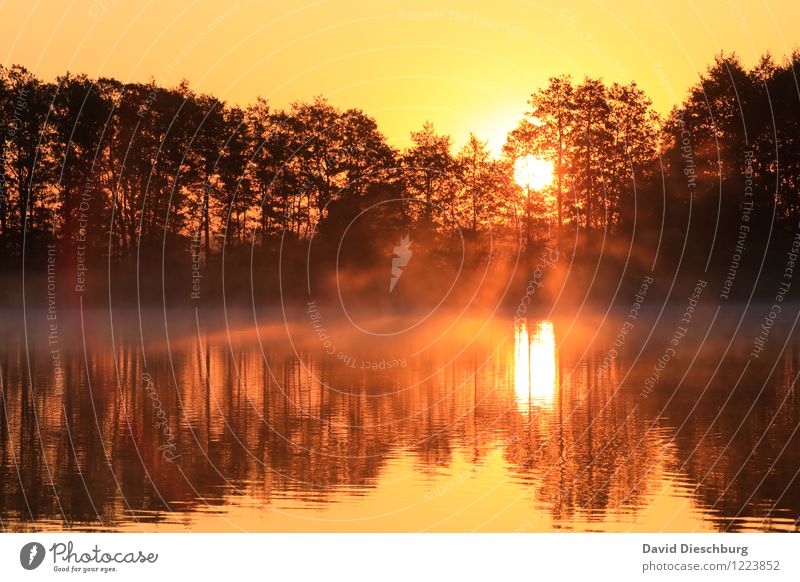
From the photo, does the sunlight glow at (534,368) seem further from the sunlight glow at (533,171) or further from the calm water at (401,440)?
the sunlight glow at (533,171)

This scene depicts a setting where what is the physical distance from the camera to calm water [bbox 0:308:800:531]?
91.5ft

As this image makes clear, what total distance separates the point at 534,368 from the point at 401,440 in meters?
20.0

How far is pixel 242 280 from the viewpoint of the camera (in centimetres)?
11181

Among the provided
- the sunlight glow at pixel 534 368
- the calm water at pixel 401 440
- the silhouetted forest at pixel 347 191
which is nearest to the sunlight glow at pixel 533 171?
the silhouetted forest at pixel 347 191

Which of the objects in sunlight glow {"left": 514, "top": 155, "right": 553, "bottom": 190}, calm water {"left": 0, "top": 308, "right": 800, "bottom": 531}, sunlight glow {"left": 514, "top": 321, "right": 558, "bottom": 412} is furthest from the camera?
sunlight glow {"left": 514, "top": 155, "right": 553, "bottom": 190}

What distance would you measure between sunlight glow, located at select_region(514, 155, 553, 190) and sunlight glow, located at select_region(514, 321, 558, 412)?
28.8m

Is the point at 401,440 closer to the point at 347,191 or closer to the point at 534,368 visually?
the point at 534,368

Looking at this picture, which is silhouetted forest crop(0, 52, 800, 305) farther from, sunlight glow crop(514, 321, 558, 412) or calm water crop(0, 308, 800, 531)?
calm water crop(0, 308, 800, 531)

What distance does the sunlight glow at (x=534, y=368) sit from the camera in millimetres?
45500

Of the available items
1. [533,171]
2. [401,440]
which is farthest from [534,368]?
[533,171]

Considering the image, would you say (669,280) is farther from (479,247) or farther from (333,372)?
(333,372)

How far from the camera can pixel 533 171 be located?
112125 mm

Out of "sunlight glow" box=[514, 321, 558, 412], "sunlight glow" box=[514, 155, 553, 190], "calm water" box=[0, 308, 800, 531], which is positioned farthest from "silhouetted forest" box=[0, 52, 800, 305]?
"calm water" box=[0, 308, 800, 531]

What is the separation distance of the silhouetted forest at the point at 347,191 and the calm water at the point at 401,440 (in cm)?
3998
